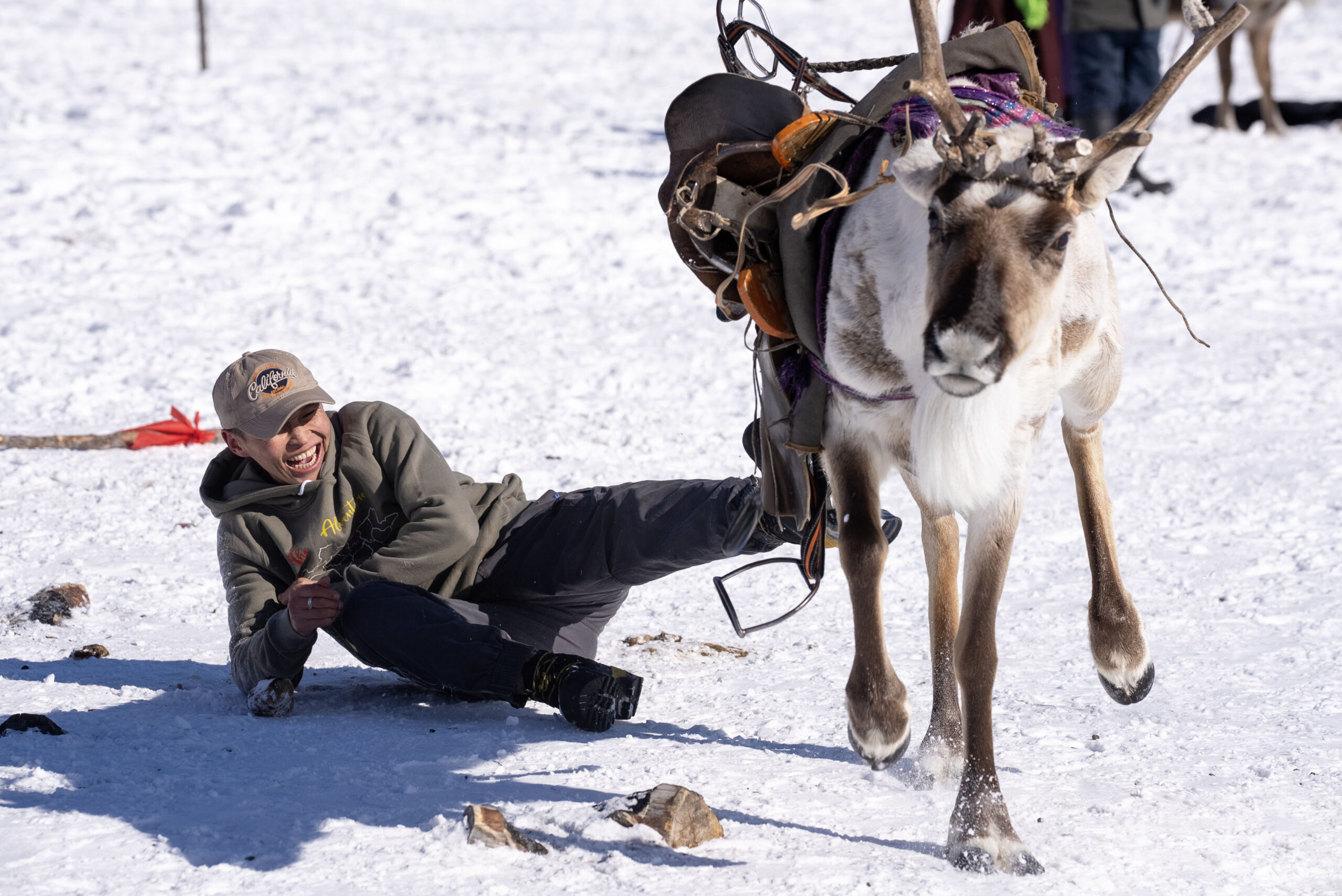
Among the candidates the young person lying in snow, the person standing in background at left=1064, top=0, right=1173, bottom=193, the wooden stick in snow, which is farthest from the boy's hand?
the wooden stick in snow

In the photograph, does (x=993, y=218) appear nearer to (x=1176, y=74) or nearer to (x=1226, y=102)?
(x=1176, y=74)

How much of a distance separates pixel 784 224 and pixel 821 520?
32.0 inches

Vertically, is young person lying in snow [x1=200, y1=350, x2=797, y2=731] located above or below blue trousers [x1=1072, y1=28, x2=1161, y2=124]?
below

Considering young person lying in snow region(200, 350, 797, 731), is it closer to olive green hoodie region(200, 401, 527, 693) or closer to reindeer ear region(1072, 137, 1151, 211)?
olive green hoodie region(200, 401, 527, 693)

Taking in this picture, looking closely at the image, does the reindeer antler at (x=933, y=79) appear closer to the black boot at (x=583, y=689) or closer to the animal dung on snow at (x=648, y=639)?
the black boot at (x=583, y=689)

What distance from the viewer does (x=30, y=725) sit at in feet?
11.5

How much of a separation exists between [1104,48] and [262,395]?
933 centimetres

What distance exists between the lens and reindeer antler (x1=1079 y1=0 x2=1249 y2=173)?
2.86 m

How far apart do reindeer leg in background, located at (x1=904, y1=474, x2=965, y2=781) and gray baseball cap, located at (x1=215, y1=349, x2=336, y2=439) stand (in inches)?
63.2

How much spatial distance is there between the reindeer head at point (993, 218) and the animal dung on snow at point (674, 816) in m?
1.02

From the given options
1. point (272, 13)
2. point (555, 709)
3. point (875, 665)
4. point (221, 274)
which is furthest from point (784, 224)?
point (272, 13)

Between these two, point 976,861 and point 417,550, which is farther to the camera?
point 417,550

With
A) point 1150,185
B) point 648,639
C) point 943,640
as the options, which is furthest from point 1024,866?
point 1150,185

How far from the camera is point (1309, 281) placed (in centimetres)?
880
